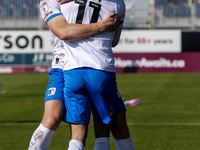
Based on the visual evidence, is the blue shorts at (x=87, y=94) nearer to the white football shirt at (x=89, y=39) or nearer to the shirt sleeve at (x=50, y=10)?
the white football shirt at (x=89, y=39)

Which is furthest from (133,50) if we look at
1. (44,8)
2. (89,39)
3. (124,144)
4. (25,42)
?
(89,39)

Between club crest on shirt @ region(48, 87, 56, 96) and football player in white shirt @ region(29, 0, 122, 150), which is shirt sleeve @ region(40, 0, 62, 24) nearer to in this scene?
football player in white shirt @ region(29, 0, 122, 150)

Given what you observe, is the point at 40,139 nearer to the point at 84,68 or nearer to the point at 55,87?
the point at 55,87

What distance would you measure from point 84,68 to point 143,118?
5.87m

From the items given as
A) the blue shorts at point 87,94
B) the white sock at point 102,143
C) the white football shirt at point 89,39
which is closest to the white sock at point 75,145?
the blue shorts at point 87,94

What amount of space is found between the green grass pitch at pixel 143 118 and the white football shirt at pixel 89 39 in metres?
2.96

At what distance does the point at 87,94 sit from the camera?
3.90 meters

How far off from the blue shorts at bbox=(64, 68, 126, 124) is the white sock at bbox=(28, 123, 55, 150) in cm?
55

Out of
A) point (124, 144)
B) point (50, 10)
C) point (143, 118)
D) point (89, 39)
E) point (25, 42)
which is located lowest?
point (143, 118)

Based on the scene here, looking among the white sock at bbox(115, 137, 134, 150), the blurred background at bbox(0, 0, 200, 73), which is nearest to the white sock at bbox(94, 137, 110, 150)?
the white sock at bbox(115, 137, 134, 150)

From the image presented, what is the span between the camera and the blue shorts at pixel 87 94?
3.83 m

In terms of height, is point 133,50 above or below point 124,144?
below

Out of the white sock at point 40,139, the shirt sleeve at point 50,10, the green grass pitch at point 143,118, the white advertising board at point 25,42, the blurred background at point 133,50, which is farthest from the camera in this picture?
the white advertising board at point 25,42

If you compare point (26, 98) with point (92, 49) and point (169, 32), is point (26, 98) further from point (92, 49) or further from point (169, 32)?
point (169, 32)
